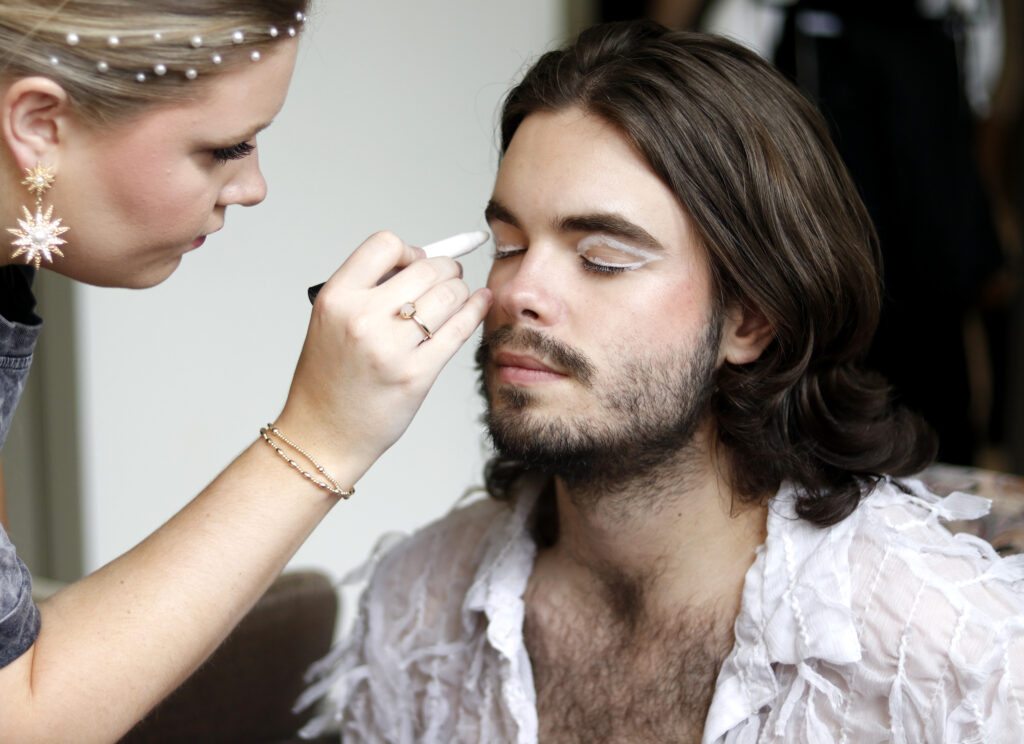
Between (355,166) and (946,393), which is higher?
(355,166)

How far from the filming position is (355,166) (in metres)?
2.64

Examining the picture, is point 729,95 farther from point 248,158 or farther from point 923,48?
point 923,48

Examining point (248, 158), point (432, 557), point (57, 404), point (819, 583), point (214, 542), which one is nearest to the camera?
point (214, 542)

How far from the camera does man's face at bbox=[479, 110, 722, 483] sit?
52.8 inches

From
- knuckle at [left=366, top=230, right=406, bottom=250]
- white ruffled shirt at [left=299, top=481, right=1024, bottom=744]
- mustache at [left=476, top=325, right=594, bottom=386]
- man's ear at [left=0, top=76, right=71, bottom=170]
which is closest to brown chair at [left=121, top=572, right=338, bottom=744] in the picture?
white ruffled shirt at [left=299, top=481, right=1024, bottom=744]

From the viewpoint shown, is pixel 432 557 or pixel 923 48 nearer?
pixel 432 557

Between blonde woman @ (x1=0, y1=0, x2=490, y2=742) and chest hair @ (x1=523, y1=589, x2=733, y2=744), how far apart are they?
→ 1.86 ft

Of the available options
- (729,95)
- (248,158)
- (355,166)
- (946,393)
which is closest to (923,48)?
(946,393)

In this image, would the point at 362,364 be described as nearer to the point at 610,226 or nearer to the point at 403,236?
the point at 610,226

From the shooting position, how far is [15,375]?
48.1 inches

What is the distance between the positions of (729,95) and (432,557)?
2.83 feet

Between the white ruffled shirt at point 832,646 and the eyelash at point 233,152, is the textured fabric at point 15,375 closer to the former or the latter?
the eyelash at point 233,152

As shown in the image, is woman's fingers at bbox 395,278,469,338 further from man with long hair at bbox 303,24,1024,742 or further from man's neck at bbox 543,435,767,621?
man's neck at bbox 543,435,767,621

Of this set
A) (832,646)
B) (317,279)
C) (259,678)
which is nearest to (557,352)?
(832,646)
